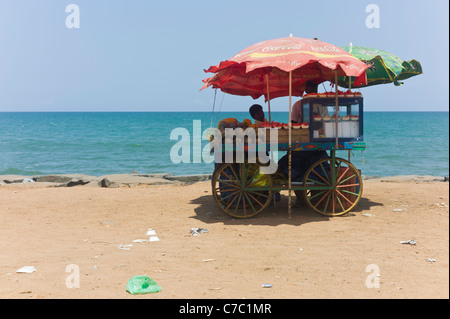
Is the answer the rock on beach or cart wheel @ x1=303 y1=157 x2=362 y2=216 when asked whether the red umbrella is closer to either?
cart wheel @ x1=303 y1=157 x2=362 y2=216

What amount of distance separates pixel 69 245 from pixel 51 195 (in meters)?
4.77

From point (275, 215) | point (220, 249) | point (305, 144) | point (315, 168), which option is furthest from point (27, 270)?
point (315, 168)

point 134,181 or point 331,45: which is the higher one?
point 331,45

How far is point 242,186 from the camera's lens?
310 inches

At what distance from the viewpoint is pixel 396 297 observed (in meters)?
4.41

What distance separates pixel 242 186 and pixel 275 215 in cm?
91

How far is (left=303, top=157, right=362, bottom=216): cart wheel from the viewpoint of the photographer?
8023 millimetres

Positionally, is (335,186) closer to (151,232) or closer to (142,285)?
(151,232)

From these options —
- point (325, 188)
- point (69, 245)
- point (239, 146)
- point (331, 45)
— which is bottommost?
point (69, 245)

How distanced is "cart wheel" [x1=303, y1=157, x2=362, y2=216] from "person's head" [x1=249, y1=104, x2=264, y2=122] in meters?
1.43

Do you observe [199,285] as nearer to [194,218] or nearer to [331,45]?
[194,218]

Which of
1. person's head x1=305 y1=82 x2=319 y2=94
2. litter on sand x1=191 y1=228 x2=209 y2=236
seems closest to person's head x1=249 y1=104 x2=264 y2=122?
person's head x1=305 y1=82 x2=319 y2=94

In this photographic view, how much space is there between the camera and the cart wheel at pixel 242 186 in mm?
7863

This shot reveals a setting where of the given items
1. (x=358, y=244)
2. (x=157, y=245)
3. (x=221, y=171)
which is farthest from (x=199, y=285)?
(x=221, y=171)
